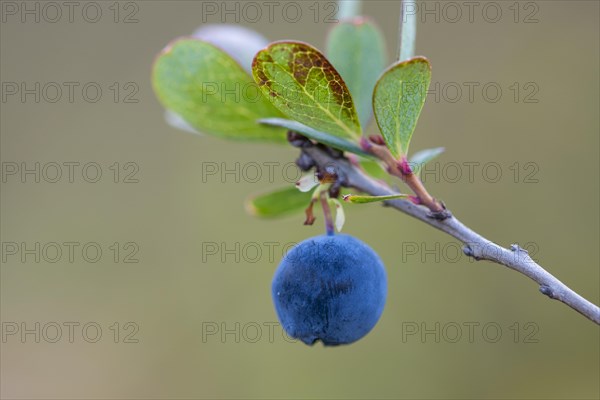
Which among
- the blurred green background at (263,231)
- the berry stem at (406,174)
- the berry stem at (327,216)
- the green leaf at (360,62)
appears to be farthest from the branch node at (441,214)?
the blurred green background at (263,231)

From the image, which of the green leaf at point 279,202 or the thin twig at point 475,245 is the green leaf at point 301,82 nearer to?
the thin twig at point 475,245

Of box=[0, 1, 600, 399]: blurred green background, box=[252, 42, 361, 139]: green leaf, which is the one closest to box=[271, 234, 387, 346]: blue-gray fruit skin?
box=[252, 42, 361, 139]: green leaf

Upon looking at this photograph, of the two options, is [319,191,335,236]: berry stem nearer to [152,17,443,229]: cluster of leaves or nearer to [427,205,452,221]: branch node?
[152,17,443,229]: cluster of leaves

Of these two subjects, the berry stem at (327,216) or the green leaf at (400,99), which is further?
the berry stem at (327,216)

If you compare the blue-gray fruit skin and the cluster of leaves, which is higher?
the cluster of leaves

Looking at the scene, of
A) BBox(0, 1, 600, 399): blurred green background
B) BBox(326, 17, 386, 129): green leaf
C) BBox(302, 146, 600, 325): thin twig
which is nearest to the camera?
BBox(302, 146, 600, 325): thin twig

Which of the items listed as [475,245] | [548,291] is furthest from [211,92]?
[548,291]

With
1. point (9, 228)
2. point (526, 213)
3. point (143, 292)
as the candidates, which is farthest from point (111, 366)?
point (526, 213)
